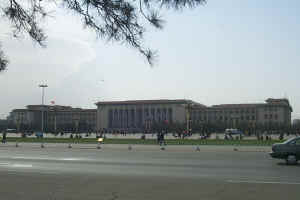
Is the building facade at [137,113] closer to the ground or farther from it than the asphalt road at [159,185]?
farther from it

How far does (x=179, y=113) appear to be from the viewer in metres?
164

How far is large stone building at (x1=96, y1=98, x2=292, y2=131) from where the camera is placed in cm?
15675

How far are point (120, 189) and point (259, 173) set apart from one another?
6079 mm

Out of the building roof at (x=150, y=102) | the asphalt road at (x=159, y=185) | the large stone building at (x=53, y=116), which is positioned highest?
the building roof at (x=150, y=102)

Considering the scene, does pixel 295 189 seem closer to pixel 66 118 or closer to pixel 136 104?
pixel 136 104

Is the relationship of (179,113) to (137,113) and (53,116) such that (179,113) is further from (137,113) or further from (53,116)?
(53,116)

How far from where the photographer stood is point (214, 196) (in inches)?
385

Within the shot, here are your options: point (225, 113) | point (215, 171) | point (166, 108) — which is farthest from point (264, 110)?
point (215, 171)

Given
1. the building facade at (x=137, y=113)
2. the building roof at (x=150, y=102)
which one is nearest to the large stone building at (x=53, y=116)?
the building facade at (x=137, y=113)

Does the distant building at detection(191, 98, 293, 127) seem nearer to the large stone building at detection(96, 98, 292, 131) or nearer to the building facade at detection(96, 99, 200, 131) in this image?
the large stone building at detection(96, 98, 292, 131)

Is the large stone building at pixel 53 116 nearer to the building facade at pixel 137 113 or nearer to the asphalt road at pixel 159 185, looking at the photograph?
the building facade at pixel 137 113

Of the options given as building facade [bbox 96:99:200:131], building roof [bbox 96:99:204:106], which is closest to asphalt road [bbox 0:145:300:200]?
building facade [bbox 96:99:200:131]

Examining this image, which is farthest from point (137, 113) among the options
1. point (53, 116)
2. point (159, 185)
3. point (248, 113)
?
point (159, 185)

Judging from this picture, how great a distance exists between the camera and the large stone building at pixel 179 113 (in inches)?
6171
